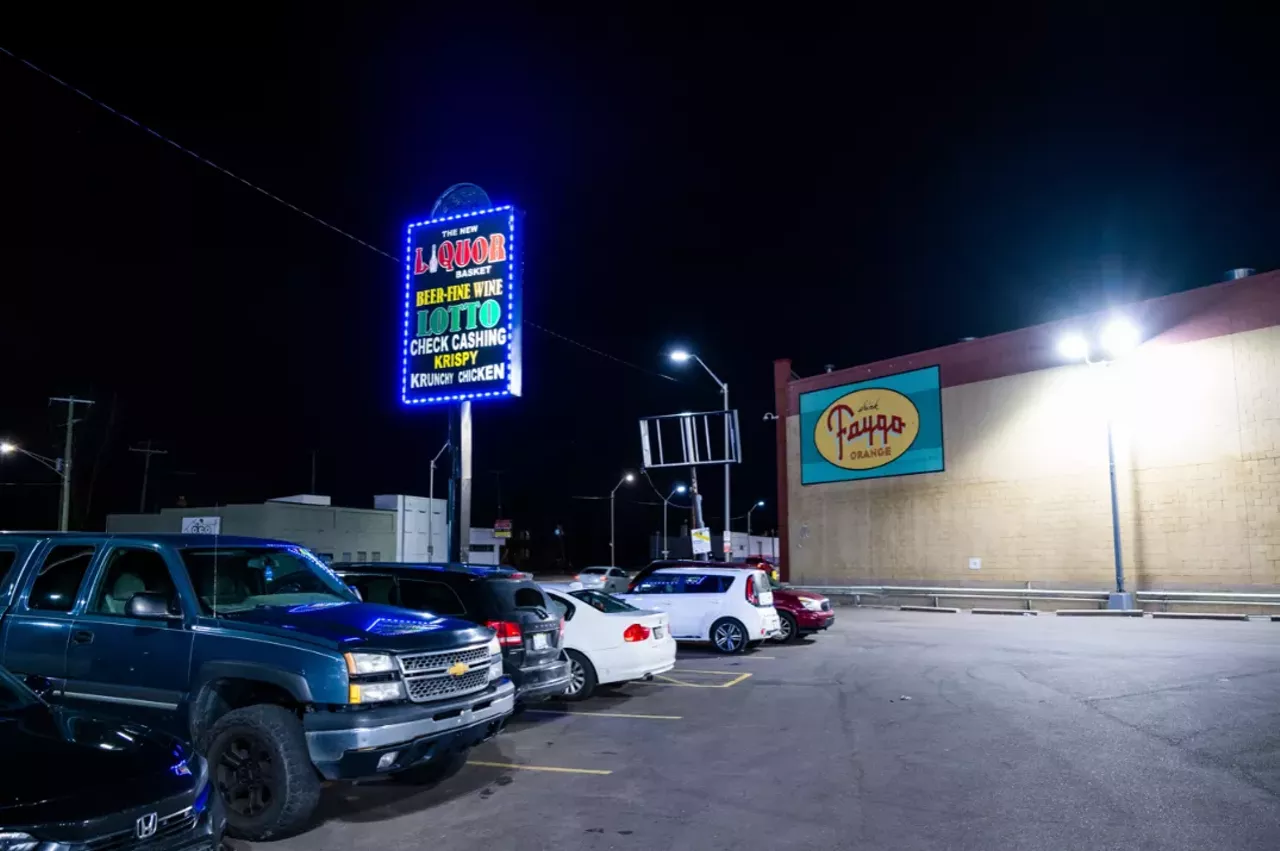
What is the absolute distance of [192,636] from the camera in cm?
627

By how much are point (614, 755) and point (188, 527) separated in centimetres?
2812

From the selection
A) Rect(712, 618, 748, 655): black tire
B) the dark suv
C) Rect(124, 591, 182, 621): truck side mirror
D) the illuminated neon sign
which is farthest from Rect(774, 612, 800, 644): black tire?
Rect(124, 591, 182, 621): truck side mirror

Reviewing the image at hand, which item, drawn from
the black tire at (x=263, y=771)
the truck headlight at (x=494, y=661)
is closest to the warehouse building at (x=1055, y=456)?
the truck headlight at (x=494, y=661)

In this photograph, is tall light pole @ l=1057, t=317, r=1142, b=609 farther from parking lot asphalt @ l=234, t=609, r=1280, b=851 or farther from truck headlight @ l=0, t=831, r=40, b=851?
truck headlight @ l=0, t=831, r=40, b=851

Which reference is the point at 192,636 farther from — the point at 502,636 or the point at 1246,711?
the point at 1246,711

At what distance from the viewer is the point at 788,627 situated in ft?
61.2

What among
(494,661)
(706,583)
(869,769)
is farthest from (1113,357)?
(494,661)

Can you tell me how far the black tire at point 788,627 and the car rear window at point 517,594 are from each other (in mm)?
9895

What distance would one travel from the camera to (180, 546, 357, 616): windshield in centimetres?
675

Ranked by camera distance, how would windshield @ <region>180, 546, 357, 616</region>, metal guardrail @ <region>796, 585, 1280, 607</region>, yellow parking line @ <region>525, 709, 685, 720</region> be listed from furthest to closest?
metal guardrail @ <region>796, 585, 1280, 607</region> < yellow parking line @ <region>525, 709, 685, 720</region> < windshield @ <region>180, 546, 357, 616</region>

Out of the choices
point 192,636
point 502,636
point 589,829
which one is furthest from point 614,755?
point 192,636

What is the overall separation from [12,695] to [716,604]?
12994 mm

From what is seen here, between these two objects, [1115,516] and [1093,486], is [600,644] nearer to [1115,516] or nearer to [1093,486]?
[1115,516]

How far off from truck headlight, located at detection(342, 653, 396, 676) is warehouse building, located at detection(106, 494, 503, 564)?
115 feet
